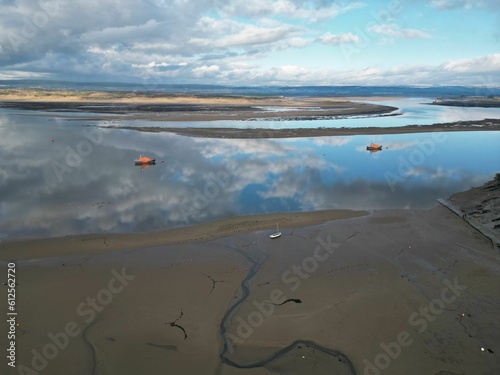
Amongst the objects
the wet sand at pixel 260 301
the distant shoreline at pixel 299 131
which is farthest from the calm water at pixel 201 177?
the distant shoreline at pixel 299 131

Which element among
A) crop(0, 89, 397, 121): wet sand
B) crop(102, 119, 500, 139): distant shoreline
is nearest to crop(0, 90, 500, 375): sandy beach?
crop(102, 119, 500, 139): distant shoreline

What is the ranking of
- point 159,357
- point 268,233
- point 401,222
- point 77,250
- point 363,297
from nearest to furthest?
point 159,357 → point 363,297 → point 77,250 → point 268,233 → point 401,222

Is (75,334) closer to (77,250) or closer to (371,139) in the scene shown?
(77,250)

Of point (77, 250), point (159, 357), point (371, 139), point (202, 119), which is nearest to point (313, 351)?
point (159, 357)

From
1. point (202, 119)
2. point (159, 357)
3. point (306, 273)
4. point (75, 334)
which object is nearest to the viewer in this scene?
point (159, 357)

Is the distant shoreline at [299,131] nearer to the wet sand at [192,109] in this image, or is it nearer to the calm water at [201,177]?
the calm water at [201,177]

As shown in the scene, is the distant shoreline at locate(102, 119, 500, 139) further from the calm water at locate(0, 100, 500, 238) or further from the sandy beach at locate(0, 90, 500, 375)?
the sandy beach at locate(0, 90, 500, 375)
